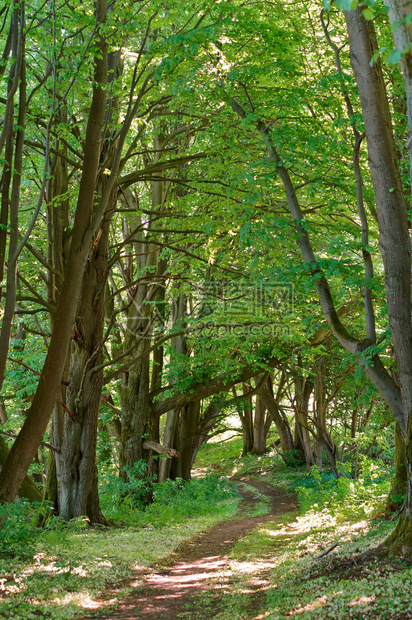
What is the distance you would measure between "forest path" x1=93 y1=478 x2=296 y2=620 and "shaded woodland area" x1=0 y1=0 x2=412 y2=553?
1.98 meters

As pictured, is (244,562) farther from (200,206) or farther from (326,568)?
(200,206)

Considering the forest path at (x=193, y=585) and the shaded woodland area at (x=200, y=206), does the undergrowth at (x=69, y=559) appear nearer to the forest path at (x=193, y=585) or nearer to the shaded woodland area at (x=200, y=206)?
the forest path at (x=193, y=585)

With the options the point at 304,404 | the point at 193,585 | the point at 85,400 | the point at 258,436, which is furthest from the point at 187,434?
the point at 258,436

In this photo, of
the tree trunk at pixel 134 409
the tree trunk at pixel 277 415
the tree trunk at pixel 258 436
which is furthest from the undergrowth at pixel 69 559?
the tree trunk at pixel 258 436

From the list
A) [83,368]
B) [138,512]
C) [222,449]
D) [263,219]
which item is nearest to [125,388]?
[138,512]

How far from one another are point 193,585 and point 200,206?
8.22 metres

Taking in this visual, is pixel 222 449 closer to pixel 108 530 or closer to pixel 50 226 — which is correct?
pixel 108 530

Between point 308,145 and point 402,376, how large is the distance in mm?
3594

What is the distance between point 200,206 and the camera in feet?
40.9

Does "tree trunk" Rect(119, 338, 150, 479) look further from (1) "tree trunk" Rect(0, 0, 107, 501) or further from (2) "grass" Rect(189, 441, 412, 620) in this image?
(1) "tree trunk" Rect(0, 0, 107, 501)

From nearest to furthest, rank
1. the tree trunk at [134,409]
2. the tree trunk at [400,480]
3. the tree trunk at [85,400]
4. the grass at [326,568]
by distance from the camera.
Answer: the grass at [326,568], the tree trunk at [400,480], the tree trunk at [85,400], the tree trunk at [134,409]

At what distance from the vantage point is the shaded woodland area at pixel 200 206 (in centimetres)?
649

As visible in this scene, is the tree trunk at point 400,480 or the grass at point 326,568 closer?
the grass at point 326,568

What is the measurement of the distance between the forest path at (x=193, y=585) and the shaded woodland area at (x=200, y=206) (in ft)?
6.48
